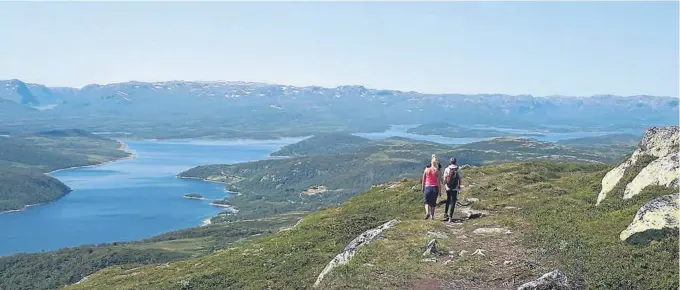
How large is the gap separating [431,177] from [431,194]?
127 centimetres

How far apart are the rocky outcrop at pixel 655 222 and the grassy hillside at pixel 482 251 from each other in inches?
23.3

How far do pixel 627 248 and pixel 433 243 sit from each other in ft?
29.8

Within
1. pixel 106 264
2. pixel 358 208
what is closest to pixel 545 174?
pixel 358 208

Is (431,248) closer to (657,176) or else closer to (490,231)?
(490,231)

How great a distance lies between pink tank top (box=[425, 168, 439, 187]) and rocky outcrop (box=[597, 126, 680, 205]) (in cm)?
1156

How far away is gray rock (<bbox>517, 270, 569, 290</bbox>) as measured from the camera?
21000 mm

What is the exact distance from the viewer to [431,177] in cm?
3378

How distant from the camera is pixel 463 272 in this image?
79.5 ft

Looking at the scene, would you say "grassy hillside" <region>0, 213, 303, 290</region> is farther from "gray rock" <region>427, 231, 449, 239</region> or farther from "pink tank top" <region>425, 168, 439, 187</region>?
"gray rock" <region>427, 231, 449, 239</region>

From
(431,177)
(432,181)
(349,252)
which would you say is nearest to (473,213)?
(432,181)

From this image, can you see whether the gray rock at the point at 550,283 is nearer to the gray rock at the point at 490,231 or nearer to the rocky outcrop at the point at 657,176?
the gray rock at the point at 490,231

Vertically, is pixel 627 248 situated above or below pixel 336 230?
above

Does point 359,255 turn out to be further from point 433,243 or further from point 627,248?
point 627,248

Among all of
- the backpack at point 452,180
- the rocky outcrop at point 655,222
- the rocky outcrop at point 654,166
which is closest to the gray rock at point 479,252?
the rocky outcrop at point 655,222
